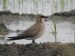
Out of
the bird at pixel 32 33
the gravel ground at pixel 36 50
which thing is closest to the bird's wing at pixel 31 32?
the bird at pixel 32 33

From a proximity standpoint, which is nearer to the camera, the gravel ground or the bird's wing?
the gravel ground

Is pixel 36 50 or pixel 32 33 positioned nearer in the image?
pixel 36 50

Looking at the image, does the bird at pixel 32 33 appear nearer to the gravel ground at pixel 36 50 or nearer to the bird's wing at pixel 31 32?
the bird's wing at pixel 31 32

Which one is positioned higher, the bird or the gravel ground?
the bird

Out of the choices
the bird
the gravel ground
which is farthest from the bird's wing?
the gravel ground

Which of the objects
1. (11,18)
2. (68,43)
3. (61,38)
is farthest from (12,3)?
(68,43)

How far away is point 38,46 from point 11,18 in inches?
179

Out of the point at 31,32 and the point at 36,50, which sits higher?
the point at 31,32

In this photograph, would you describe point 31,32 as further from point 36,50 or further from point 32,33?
point 36,50

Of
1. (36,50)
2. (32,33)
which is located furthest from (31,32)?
(36,50)

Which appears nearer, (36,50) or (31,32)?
(36,50)

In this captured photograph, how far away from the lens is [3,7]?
13.4m

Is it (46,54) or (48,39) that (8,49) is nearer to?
(46,54)

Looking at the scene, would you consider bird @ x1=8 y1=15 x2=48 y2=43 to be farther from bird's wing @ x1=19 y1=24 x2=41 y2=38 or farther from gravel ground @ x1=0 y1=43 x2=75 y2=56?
gravel ground @ x1=0 y1=43 x2=75 y2=56
